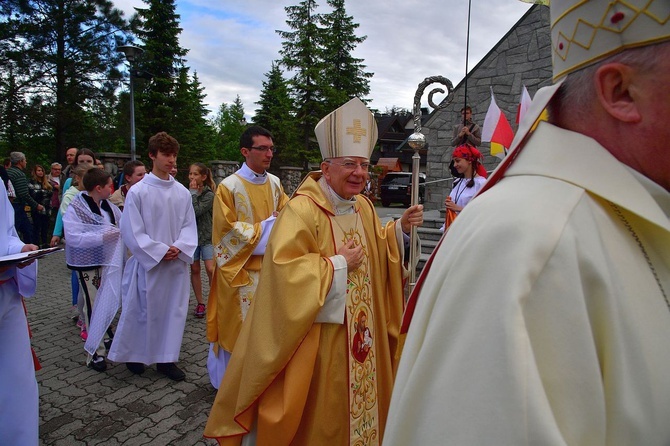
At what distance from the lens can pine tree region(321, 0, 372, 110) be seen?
96.5 feet

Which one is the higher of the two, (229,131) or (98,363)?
(229,131)

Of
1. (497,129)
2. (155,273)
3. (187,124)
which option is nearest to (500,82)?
(497,129)

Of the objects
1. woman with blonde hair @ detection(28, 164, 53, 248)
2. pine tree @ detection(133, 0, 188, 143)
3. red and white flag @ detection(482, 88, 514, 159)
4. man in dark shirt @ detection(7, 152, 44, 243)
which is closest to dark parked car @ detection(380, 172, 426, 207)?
pine tree @ detection(133, 0, 188, 143)

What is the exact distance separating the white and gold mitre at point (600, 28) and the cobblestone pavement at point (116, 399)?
3.30 metres

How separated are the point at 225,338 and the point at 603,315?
3.51 m

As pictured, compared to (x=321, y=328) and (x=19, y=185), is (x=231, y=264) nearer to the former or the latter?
(x=321, y=328)

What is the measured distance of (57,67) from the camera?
18703 mm

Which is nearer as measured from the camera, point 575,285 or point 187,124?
point 575,285

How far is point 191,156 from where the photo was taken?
27984mm

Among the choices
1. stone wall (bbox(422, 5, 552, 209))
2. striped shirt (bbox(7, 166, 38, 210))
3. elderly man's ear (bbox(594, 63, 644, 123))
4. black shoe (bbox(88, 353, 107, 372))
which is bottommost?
black shoe (bbox(88, 353, 107, 372))

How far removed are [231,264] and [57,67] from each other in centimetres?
1986

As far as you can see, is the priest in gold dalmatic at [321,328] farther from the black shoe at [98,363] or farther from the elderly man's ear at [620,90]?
the black shoe at [98,363]

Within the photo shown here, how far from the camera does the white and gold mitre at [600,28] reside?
71cm

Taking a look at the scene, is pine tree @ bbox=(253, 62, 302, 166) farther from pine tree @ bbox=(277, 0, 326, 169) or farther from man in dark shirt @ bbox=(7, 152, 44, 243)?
man in dark shirt @ bbox=(7, 152, 44, 243)
